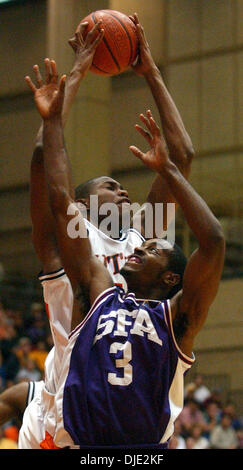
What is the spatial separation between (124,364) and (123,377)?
6 centimetres

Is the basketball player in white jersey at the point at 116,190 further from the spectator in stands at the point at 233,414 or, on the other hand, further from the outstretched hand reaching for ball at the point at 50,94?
the spectator in stands at the point at 233,414

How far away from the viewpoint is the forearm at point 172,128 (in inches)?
194

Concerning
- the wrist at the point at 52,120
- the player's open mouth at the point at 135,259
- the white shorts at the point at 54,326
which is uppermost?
the wrist at the point at 52,120

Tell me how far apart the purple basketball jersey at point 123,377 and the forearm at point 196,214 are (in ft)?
1.39

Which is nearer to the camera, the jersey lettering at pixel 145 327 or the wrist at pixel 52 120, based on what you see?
the jersey lettering at pixel 145 327

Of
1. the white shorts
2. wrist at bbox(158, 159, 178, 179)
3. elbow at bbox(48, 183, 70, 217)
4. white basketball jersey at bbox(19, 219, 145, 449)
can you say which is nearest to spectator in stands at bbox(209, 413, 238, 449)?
white basketball jersey at bbox(19, 219, 145, 449)

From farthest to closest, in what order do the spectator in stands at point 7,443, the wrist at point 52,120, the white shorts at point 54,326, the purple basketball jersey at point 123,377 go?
the spectator in stands at point 7,443 → the white shorts at point 54,326 → the wrist at point 52,120 → the purple basketball jersey at point 123,377

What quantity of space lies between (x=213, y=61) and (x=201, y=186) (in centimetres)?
212

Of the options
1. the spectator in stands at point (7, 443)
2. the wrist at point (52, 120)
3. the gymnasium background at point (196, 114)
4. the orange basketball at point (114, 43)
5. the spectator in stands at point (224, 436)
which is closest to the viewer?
the wrist at point (52, 120)

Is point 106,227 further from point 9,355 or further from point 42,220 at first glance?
point 9,355

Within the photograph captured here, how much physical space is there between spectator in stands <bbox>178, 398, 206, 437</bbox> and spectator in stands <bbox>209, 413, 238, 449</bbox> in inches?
8.3

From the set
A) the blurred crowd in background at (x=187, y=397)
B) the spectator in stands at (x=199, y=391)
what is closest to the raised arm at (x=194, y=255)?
the blurred crowd in background at (x=187, y=397)

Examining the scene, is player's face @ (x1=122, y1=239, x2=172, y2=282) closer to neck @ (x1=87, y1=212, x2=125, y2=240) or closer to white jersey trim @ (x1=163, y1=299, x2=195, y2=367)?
white jersey trim @ (x1=163, y1=299, x2=195, y2=367)

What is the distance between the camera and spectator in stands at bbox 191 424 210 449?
37.2 ft
